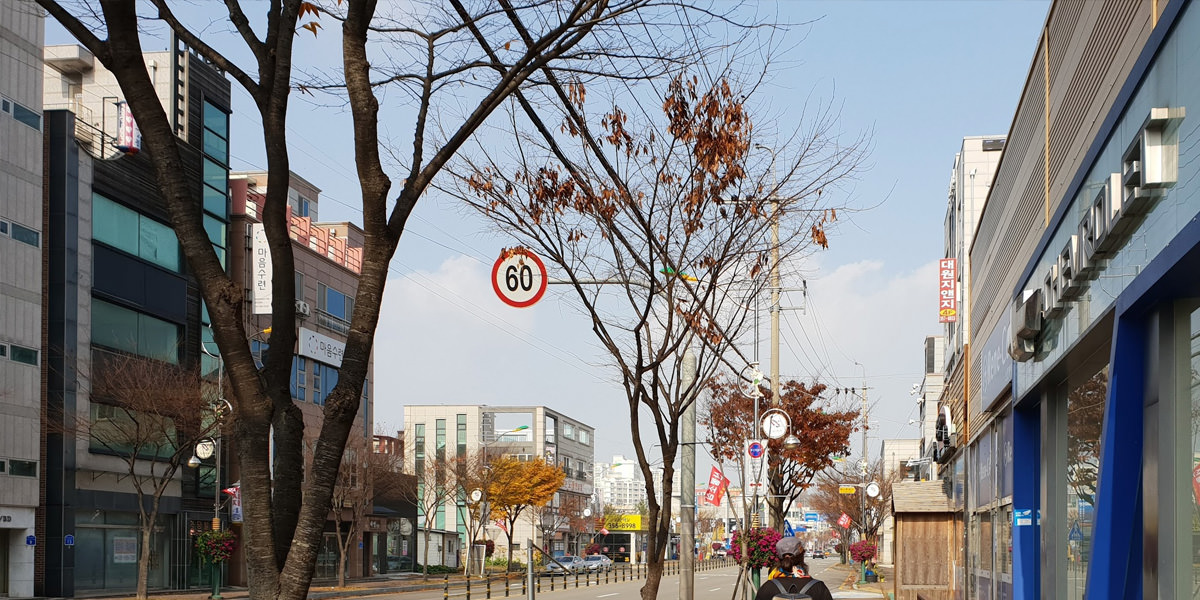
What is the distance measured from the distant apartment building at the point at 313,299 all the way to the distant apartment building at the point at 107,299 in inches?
79.1

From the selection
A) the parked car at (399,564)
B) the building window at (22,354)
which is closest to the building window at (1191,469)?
the building window at (22,354)

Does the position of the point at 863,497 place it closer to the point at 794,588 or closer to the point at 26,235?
the point at 26,235

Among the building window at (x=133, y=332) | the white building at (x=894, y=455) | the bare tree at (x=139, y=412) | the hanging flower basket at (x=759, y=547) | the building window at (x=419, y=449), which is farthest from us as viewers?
the white building at (x=894, y=455)

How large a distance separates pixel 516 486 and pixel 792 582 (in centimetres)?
6850

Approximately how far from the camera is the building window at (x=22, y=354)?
133 ft

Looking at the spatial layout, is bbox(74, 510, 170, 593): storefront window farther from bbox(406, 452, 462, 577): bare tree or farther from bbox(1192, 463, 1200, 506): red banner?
bbox(1192, 463, 1200, 506): red banner

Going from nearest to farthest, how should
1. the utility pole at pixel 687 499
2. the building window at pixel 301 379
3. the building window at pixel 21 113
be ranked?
the utility pole at pixel 687 499 < the building window at pixel 21 113 < the building window at pixel 301 379

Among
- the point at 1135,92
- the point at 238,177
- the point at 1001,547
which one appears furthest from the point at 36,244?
the point at 1135,92

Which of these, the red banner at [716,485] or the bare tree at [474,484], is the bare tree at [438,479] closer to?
the bare tree at [474,484]

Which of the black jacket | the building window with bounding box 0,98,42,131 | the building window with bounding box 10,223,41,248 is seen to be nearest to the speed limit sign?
the black jacket

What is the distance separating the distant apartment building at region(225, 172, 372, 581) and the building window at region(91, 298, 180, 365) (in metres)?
3.11

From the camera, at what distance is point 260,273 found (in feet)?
180

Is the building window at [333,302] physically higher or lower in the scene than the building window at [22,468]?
higher

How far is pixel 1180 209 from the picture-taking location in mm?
6098
